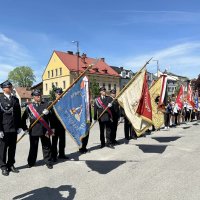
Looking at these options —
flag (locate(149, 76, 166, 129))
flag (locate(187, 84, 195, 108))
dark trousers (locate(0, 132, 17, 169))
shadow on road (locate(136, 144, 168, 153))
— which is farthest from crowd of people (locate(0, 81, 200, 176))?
flag (locate(187, 84, 195, 108))

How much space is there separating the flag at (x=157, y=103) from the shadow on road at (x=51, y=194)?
6.37 metres

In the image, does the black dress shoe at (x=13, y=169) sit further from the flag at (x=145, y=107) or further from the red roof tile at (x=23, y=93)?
the red roof tile at (x=23, y=93)

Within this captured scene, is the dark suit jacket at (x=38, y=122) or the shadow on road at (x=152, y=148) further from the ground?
the dark suit jacket at (x=38, y=122)

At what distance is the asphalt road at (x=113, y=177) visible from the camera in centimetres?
519

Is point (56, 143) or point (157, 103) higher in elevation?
point (157, 103)

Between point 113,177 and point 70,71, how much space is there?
52004 mm

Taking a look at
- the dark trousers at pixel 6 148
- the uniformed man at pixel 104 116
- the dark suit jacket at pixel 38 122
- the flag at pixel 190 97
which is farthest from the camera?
the flag at pixel 190 97

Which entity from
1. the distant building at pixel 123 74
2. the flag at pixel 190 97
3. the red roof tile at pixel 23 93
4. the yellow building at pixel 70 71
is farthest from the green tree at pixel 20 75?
the flag at pixel 190 97

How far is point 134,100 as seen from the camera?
908 cm

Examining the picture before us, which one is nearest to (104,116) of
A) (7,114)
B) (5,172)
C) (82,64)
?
(7,114)

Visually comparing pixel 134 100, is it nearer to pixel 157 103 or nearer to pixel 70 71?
pixel 157 103

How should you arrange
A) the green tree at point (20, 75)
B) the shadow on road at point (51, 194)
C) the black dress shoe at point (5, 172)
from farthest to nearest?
the green tree at point (20, 75) → the black dress shoe at point (5, 172) → the shadow on road at point (51, 194)

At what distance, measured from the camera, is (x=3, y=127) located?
6.81m

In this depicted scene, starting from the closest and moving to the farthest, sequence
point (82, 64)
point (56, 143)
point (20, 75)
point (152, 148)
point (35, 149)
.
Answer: point (35, 149), point (56, 143), point (152, 148), point (82, 64), point (20, 75)
